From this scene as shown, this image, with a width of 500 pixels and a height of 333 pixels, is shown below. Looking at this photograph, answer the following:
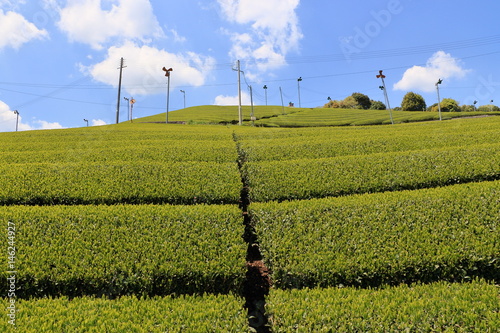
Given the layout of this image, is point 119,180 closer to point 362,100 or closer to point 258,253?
point 258,253

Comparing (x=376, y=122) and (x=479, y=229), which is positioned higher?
(x=376, y=122)

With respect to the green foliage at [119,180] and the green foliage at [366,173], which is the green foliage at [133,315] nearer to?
the green foliage at [119,180]

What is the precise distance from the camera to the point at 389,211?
25.3 feet

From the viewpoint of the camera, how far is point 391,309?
478cm

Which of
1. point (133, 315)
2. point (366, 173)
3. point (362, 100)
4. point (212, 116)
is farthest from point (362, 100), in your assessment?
point (133, 315)

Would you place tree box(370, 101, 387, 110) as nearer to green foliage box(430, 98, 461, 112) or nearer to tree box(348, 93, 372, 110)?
tree box(348, 93, 372, 110)

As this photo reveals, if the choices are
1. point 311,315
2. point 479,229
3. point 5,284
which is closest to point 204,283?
point 311,315

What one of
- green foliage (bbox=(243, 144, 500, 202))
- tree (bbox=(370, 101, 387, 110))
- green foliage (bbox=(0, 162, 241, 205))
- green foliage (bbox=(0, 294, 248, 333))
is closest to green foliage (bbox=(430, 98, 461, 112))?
tree (bbox=(370, 101, 387, 110))

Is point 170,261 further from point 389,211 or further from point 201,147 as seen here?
point 201,147

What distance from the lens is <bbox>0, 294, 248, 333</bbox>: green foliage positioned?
4438 mm

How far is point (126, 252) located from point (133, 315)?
5.61 feet

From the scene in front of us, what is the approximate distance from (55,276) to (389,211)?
25.0 ft

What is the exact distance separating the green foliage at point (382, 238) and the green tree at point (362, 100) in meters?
115

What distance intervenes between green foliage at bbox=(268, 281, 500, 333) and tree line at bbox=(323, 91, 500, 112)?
108870 millimetres
